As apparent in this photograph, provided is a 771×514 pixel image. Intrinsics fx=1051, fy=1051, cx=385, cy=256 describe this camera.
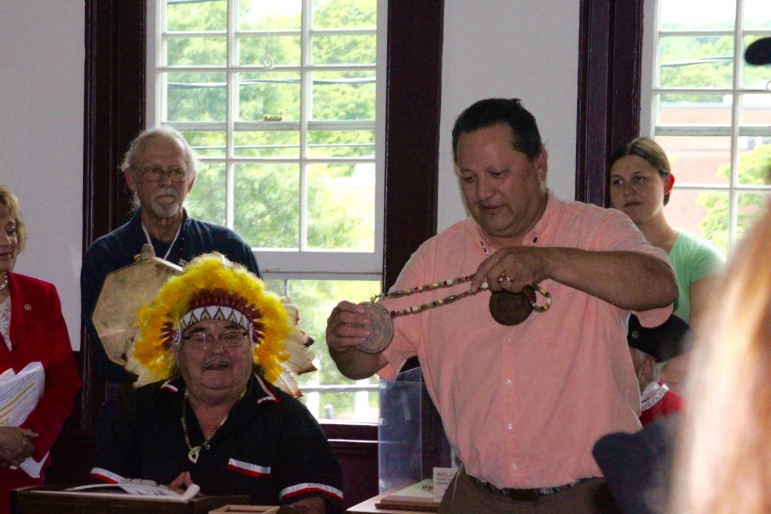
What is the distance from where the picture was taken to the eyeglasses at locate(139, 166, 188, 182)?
3.86 m

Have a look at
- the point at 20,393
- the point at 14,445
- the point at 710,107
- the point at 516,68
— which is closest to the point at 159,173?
the point at 20,393

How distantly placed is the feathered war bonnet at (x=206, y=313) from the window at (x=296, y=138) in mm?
949

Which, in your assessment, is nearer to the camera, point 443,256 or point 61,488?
point 443,256

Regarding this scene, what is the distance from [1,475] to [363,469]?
140 centimetres

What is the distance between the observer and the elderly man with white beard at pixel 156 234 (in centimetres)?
380

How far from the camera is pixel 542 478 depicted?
2311 millimetres

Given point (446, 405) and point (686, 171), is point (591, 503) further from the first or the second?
point (686, 171)

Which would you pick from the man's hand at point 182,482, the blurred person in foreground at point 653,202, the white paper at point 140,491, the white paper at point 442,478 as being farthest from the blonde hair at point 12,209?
the blurred person in foreground at point 653,202

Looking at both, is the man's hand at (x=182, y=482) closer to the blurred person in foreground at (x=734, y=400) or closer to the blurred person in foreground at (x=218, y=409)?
the blurred person in foreground at (x=218, y=409)

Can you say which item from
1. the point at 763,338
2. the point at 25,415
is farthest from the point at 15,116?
the point at 763,338

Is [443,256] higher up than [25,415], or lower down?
higher up

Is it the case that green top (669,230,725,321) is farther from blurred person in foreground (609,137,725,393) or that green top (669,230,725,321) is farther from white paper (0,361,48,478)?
white paper (0,361,48,478)

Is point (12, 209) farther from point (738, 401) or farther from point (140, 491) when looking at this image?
point (738, 401)

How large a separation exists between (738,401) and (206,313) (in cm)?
276
